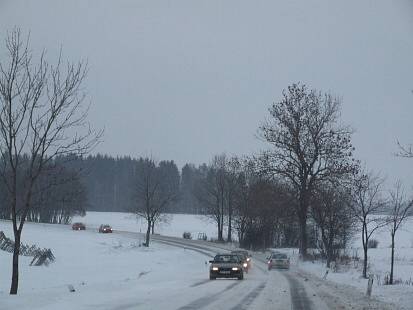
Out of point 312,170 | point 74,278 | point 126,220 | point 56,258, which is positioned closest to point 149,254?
point 56,258

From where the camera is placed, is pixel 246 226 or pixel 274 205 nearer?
pixel 274 205

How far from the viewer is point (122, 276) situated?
39656 mm

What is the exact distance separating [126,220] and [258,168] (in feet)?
320

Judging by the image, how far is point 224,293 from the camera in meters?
24.5

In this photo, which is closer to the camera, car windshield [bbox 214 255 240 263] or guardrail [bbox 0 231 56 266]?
car windshield [bbox 214 255 240 263]

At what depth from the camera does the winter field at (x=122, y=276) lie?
767 inches

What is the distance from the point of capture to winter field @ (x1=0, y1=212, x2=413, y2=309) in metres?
19.5

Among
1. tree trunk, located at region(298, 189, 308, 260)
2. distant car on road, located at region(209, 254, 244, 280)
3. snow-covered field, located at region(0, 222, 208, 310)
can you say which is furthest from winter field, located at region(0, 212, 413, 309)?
tree trunk, located at region(298, 189, 308, 260)

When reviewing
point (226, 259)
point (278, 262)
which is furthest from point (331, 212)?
point (226, 259)

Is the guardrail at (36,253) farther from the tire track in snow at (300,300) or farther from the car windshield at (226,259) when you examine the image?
the tire track in snow at (300,300)

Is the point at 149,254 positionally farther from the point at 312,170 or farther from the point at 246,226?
the point at 246,226

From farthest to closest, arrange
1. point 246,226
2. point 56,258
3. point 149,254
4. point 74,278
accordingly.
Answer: point 246,226 → point 149,254 → point 56,258 → point 74,278

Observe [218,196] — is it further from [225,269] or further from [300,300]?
[300,300]

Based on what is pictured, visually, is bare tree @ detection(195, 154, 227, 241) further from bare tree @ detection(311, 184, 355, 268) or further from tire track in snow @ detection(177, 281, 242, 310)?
tire track in snow @ detection(177, 281, 242, 310)
